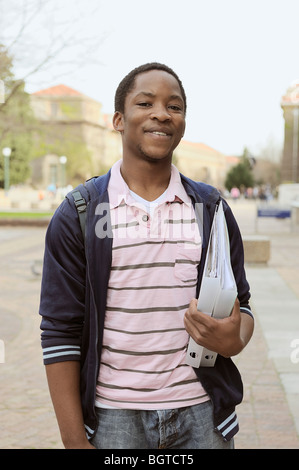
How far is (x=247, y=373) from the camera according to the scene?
5492 millimetres

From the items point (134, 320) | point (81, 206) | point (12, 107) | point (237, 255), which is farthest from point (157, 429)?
point (12, 107)

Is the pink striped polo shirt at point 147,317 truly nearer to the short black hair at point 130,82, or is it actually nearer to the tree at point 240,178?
the short black hair at point 130,82

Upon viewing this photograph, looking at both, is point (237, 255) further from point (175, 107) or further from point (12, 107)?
point (12, 107)

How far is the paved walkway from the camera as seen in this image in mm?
4168

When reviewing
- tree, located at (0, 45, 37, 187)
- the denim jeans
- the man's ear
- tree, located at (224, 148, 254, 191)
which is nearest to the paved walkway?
the denim jeans

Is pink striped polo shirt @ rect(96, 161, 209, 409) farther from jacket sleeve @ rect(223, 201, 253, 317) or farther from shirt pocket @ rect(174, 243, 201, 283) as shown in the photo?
jacket sleeve @ rect(223, 201, 253, 317)

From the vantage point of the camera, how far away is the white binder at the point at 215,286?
1.63m

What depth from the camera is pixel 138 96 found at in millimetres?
1860

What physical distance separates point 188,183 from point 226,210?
146 millimetres

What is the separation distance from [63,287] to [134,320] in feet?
0.74

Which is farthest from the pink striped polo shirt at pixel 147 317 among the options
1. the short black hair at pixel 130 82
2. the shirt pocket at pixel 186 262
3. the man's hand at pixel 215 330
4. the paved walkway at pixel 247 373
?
the paved walkway at pixel 247 373

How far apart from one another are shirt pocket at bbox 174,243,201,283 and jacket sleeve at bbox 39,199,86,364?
0.90ft

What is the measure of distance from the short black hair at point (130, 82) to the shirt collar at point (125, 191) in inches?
7.8

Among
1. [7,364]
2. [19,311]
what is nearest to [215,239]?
[7,364]
